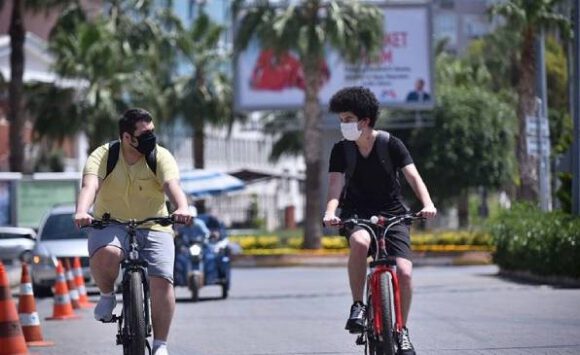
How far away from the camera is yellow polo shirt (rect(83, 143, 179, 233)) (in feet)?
31.8

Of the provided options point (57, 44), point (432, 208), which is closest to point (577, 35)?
point (432, 208)

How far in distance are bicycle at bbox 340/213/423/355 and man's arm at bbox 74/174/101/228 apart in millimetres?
1638

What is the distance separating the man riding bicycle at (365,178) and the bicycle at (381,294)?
0.13 metres

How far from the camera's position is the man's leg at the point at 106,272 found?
31.2 feet

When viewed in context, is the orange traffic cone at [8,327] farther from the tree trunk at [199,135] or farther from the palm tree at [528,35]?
the tree trunk at [199,135]

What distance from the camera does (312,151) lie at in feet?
133

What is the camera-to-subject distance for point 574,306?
17141 millimetres

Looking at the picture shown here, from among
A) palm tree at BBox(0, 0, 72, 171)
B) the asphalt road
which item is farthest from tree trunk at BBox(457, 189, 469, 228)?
the asphalt road

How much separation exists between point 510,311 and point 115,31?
3452cm

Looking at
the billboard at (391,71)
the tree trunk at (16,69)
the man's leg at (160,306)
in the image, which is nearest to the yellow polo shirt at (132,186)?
the man's leg at (160,306)

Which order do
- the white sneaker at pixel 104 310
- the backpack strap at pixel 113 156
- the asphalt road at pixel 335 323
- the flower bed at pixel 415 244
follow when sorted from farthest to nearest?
the flower bed at pixel 415 244
the asphalt road at pixel 335 323
the backpack strap at pixel 113 156
the white sneaker at pixel 104 310

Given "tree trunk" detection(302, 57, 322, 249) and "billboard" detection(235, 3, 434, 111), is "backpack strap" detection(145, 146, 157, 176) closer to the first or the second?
"tree trunk" detection(302, 57, 322, 249)

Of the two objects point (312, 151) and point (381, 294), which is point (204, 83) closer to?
point (312, 151)

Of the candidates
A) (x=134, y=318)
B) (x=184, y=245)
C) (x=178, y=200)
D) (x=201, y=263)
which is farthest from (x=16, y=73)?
(x=134, y=318)
